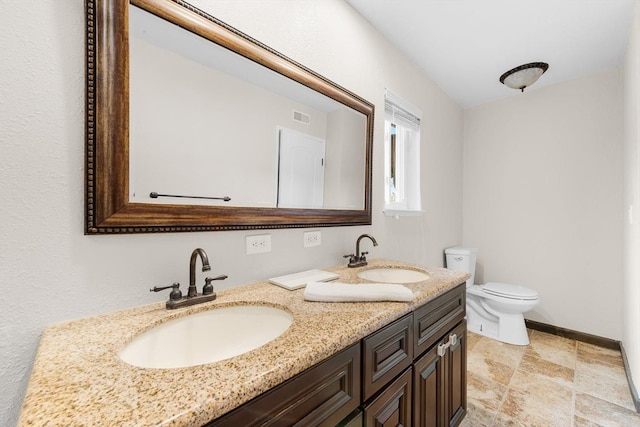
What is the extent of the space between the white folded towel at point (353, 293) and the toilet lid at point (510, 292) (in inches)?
74.7

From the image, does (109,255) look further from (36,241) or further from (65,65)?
(65,65)

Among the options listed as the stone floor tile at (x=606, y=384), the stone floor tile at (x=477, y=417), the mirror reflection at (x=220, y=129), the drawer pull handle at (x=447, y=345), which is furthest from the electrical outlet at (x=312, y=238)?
the stone floor tile at (x=606, y=384)

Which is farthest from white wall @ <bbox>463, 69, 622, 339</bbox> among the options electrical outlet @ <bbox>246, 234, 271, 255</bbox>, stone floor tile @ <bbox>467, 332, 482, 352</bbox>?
electrical outlet @ <bbox>246, 234, 271, 255</bbox>

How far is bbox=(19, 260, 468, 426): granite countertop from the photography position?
1.40 feet

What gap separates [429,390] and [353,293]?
627 millimetres

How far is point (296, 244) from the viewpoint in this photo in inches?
55.2

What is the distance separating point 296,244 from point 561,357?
2.45 m

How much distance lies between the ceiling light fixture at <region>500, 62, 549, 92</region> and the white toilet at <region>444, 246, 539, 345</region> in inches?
61.5

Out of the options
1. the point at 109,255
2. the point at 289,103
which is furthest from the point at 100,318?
the point at 289,103

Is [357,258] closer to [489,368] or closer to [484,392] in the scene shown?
[484,392]

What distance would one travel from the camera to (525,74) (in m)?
2.26

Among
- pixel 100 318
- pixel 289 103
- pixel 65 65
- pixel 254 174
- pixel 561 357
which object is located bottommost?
pixel 561 357

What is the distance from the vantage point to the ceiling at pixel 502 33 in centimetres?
170

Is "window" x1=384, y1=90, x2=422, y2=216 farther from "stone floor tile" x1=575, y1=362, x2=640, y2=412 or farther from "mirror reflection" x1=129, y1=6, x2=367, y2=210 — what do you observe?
"stone floor tile" x1=575, y1=362, x2=640, y2=412
